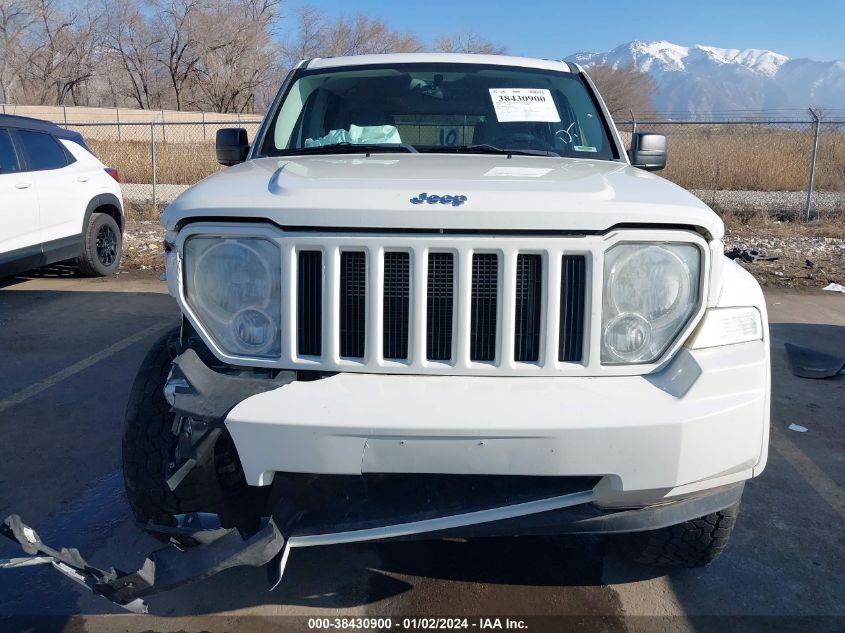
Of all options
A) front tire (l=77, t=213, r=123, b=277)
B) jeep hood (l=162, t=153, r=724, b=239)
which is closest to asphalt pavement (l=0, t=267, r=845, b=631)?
jeep hood (l=162, t=153, r=724, b=239)

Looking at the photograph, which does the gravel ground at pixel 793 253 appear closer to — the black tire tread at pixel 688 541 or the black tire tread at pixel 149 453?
the black tire tread at pixel 688 541

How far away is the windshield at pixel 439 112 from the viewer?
11.6ft

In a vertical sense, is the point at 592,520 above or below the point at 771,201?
above

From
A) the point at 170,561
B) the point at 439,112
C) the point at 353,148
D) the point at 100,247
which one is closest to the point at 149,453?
the point at 170,561

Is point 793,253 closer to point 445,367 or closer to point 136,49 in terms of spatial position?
point 445,367

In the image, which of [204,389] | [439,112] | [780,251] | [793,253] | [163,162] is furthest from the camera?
[163,162]

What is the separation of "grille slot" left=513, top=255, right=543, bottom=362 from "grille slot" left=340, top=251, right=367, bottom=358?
18.2 inches

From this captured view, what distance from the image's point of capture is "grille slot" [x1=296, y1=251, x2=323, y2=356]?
2230mm

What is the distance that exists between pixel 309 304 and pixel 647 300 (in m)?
1.03

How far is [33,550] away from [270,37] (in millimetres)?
52418

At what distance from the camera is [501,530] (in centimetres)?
221

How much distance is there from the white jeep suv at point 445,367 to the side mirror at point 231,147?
1.61 meters

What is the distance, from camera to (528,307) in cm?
223

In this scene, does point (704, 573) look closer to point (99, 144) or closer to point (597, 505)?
point (597, 505)
